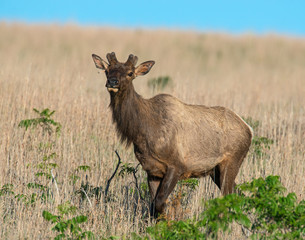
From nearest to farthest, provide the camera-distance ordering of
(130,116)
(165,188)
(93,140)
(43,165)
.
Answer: (165,188) → (130,116) → (43,165) → (93,140)

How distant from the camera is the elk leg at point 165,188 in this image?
6.84 m

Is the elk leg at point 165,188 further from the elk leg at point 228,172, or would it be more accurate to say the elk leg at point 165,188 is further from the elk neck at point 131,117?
the elk leg at point 228,172

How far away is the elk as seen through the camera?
271 inches

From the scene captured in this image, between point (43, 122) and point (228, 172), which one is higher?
point (43, 122)

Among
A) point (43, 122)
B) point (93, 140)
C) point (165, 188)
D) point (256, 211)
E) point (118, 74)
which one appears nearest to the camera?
point (256, 211)

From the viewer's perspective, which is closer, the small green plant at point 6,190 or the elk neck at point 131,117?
the elk neck at point 131,117

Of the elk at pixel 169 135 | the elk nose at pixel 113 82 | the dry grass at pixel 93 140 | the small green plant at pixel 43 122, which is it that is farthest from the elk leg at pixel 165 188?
the small green plant at pixel 43 122

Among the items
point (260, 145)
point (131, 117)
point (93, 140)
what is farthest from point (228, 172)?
point (93, 140)

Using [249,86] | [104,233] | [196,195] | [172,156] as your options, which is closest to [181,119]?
[172,156]

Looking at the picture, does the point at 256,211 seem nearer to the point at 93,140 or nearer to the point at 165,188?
the point at 165,188

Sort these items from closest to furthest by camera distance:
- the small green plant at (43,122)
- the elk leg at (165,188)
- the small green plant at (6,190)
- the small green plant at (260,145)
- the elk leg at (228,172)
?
the elk leg at (165,188)
the small green plant at (6,190)
the elk leg at (228,172)
the small green plant at (43,122)
the small green plant at (260,145)

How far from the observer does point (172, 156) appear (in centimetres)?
701

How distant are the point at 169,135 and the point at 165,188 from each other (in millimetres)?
764

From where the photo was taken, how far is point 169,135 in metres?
7.09
